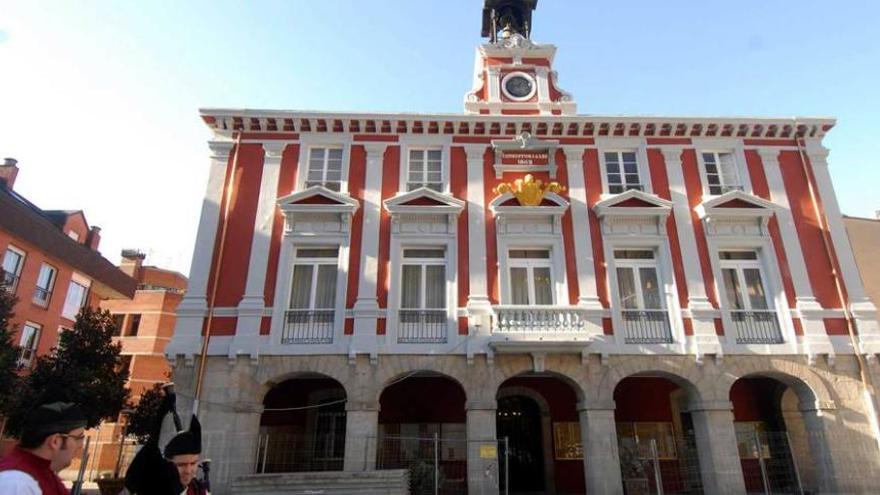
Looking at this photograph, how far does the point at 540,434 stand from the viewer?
14.9 metres

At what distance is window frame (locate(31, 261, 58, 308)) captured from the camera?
23.1 meters

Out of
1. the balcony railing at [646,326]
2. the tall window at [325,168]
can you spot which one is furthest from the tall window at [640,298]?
the tall window at [325,168]

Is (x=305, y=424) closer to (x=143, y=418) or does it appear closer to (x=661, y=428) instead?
(x=143, y=418)

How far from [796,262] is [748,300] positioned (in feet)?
5.87

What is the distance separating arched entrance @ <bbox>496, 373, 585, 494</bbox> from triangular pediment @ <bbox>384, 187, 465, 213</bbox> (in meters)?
5.35

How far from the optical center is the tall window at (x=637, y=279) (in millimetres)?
14062

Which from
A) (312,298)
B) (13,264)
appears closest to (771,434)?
(312,298)

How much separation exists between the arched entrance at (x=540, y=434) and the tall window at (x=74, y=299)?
74.2ft

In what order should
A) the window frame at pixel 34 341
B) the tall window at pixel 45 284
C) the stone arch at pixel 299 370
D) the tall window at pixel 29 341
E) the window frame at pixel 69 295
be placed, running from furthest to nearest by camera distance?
1. the window frame at pixel 69 295
2. the tall window at pixel 45 284
3. the tall window at pixel 29 341
4. the window frame at pixel 34 341
5. the stone arch at pixel 299 370

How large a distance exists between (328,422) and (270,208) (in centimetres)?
652

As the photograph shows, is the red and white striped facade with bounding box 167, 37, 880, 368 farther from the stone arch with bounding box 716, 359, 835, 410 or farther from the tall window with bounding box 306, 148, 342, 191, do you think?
the stone arch with bounding box 716, 359, 835, 410

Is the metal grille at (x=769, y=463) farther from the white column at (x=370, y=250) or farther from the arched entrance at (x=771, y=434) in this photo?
the white column at (x=370, y=250)

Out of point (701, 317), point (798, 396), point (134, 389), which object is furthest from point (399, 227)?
point (134, 389)

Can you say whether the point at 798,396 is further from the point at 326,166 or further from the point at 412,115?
the point at 326,166
